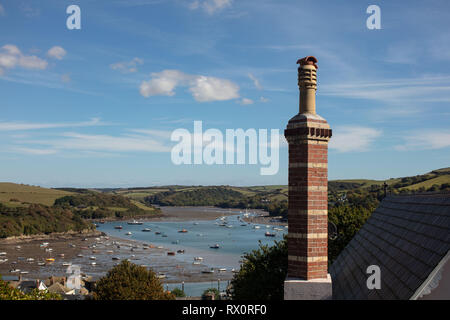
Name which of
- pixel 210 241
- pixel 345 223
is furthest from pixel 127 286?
pixel 210 241

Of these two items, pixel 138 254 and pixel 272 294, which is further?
pixel 138 254

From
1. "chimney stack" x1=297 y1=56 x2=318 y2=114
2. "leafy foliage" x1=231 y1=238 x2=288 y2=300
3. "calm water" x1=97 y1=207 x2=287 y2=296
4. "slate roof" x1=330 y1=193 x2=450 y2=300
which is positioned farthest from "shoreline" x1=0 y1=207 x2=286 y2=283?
"chimney stack" x1=297 y1=56 x2=318 y2=114

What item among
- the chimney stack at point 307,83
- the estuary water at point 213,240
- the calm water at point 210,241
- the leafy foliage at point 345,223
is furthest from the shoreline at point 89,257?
the chimney stack at point 307,83

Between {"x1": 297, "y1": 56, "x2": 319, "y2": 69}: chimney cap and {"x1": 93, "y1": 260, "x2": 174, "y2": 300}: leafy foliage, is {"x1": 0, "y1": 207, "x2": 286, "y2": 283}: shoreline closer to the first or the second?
{"x1": 93, "y1": 260, "x2": 174, "y2": 300}: leafy foliage

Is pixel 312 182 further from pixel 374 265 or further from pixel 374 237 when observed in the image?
pixel 374 237

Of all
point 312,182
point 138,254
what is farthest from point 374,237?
point 138,254

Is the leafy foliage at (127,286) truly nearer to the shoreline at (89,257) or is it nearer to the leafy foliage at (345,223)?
the leafy foliage at (345,223)

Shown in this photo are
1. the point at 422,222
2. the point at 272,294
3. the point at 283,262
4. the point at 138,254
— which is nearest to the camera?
the point at 422,222
